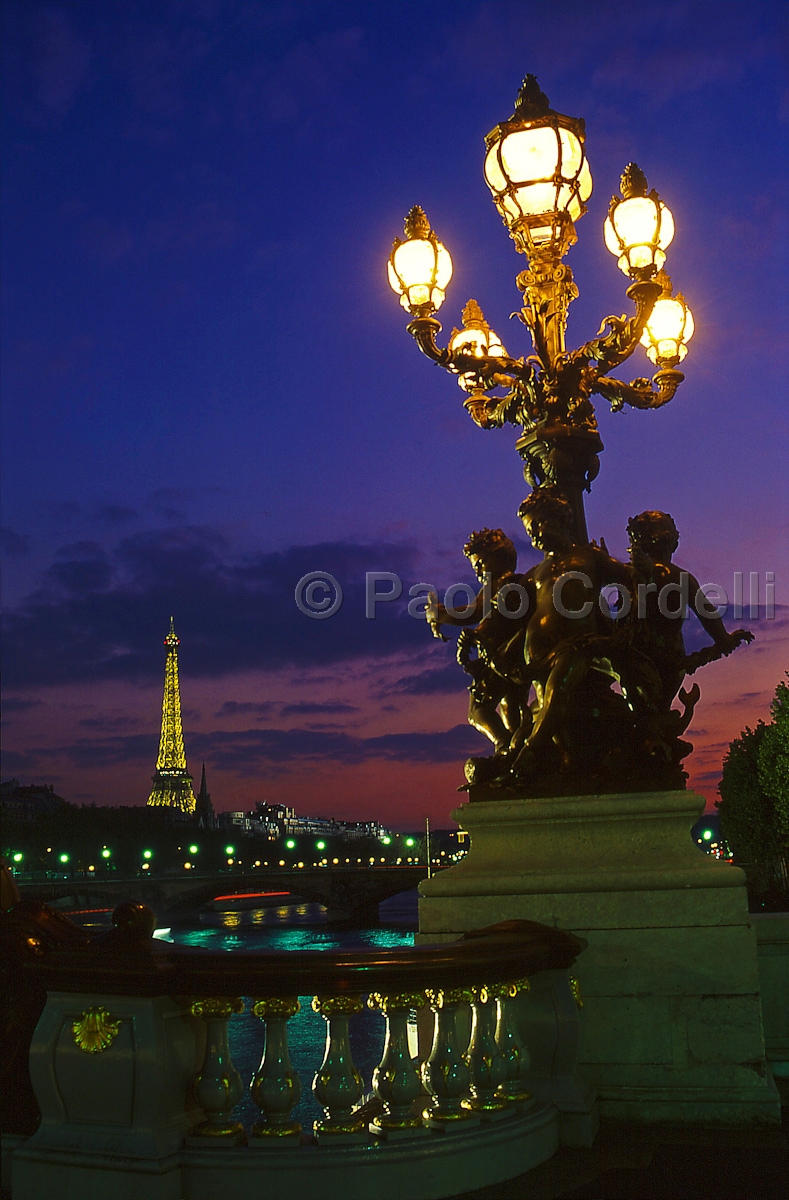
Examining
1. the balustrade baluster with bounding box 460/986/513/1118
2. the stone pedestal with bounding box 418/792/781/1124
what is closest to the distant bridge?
the stone pedestal with bounding box 418/792/781/1124

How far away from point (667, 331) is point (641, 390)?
820mm

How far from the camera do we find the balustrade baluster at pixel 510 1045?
4.33 meters

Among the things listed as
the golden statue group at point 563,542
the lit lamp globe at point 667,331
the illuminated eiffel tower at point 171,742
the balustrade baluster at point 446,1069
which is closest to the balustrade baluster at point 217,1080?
the balustrade baluster at point 446,1069

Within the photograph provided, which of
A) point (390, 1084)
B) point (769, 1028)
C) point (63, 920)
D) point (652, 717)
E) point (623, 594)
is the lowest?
point (769, 1028)

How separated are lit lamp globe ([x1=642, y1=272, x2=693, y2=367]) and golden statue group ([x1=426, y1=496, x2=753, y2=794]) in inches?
89.9

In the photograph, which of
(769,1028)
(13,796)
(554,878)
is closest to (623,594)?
(554,878)

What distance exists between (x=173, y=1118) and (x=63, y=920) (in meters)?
1.10

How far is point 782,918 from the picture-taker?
6652 millimetres

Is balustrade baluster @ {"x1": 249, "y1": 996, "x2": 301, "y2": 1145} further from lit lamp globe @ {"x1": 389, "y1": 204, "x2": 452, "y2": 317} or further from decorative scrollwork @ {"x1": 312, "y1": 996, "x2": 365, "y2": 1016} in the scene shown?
lit lamp globe @ {"x1": 389, "y1": 204, "x2": 452, "y2": 317}

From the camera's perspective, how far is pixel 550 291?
8.22 m

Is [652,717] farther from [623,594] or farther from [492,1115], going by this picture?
[492,1115]

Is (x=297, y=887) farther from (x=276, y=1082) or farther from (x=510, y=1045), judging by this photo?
(x=276, y=1082)

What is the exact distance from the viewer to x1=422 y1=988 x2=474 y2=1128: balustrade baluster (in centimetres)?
399

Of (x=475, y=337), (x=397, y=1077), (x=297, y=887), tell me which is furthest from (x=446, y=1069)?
(x=297, y=887)
